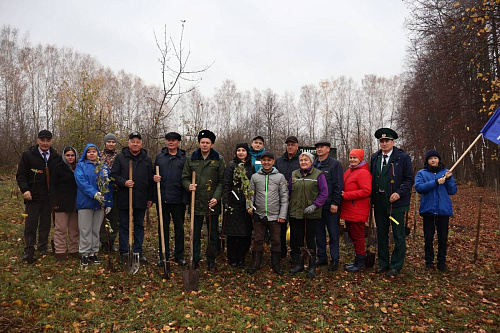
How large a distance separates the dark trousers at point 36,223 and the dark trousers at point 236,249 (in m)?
3.60

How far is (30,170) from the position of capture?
5730 millimetres

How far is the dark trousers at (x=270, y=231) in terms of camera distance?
18.1ft

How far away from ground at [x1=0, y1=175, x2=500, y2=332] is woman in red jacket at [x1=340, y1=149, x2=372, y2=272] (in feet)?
1.59

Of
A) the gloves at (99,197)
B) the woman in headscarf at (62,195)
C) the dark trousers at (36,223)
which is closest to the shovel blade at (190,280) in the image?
the gloves at (99,197)

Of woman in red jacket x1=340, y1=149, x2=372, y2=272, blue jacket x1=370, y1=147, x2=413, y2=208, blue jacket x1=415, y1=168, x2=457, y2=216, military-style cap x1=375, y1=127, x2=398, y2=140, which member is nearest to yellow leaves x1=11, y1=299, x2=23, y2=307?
woman in red jacket x1=340, y1=149, x2=372, y2=272

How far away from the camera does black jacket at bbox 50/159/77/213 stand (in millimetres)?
5747

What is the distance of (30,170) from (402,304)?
6777 mm

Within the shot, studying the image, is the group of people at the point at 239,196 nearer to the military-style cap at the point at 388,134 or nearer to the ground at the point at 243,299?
the military-style cap at the point at 388,134

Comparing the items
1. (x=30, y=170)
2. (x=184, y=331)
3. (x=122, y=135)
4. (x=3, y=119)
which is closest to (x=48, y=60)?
(x=3, y=119)

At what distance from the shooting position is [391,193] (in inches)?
218

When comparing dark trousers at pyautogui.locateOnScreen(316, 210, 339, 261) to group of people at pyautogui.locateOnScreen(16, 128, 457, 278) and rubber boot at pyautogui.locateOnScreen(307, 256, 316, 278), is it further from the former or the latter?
rubber boot at pyautogui.locateOnScreen(307, 256, 316, 278)

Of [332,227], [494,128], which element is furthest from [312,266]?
[494,128]

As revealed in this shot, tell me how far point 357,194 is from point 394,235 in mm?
1039

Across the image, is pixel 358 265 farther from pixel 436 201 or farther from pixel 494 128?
pixel 494 128
